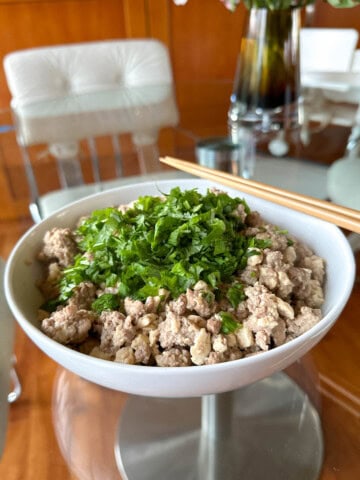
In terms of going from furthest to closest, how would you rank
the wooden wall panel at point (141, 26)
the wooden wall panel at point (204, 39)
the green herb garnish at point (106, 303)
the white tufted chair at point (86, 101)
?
the wooden wall panel at point (204, 39) < the wooden wall panel at point (141, 26) < the white tufted chair at point (86, 101) < the green herb garnish at point (106, 303)

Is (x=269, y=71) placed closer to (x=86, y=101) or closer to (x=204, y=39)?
(x=86, y=101)

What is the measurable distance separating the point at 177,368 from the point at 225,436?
0.36m

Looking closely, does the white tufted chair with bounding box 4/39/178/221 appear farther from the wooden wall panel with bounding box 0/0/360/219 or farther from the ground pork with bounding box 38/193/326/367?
the ground pork with bounding box 38/193/326/367

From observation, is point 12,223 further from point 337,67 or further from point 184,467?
point 337,67

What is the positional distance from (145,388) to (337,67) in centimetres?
185

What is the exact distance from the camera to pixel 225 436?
0.70m

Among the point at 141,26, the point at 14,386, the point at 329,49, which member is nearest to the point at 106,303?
the point at 14,386

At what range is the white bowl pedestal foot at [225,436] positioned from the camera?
0.65 metres

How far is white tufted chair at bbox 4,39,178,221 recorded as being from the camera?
1.28m

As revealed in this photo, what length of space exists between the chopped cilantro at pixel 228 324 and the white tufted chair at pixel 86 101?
2.51 ft

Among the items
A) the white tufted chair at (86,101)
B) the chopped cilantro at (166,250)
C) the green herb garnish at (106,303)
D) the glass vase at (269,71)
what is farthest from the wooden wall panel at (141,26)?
the green herb garnish at (106,303)

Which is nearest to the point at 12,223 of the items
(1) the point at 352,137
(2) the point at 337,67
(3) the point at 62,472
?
(3) the point at 62,472

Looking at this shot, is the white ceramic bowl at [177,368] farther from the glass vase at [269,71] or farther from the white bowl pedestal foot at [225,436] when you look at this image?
the glass vase at [269,71]

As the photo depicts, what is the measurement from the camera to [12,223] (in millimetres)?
1146
